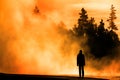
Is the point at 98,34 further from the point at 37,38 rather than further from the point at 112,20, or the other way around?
the point at 37,38

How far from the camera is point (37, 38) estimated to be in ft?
392

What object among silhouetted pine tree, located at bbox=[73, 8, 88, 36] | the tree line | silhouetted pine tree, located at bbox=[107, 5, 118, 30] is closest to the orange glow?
silhouetted pine tree, located at bbox=[73, 8, 88, 36]

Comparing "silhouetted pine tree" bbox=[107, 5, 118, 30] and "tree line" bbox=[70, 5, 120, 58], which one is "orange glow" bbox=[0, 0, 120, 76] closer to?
"tree line" bbox=[70, 5, 120, 58]

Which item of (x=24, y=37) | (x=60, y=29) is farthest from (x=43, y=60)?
(x=60, y=29)

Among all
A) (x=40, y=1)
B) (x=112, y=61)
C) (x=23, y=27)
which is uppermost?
(x=40, y=1)

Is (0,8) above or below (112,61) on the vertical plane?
above

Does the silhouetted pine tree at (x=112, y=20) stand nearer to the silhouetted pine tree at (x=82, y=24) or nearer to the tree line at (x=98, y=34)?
the tree line at (x=98, y=34)

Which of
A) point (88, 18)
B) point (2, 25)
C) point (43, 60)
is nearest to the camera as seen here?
point (2, 25)

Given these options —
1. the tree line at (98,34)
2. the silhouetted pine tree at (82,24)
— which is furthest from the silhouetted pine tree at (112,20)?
the silhouetted pine tree at (82,24)

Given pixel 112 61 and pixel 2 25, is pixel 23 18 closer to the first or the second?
pixel 2 25

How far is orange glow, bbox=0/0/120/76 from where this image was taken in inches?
4023

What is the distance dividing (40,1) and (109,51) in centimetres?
3173

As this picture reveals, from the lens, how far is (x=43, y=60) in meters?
112

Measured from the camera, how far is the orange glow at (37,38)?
102 m
